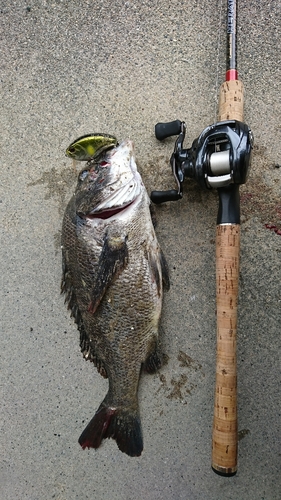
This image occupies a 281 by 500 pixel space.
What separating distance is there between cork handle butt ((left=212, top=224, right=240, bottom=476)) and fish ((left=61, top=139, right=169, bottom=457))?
35 centimetres

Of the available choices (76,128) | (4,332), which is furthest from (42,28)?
(4,332)

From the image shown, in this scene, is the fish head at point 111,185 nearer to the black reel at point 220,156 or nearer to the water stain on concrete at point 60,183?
the black reel at point 220,156

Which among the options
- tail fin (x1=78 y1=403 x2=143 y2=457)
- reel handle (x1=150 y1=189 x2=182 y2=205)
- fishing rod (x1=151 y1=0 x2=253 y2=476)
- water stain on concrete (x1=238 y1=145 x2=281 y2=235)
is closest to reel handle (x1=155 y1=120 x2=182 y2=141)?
fishing rod (x1=151 y1=0 x2=253 y2=476)

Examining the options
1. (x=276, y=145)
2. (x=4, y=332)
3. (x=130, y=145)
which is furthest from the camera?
(x=4, y=332)

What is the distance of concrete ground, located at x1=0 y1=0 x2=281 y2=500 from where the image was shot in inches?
84.0

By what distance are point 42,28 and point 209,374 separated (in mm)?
2189

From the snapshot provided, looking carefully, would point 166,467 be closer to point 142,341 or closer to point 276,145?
point 142,341

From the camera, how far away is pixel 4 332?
236 centimetres

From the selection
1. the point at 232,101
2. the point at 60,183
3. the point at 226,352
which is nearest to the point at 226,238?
the point at 226,352

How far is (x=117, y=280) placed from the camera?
2.02 meters

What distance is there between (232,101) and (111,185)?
2.38ft

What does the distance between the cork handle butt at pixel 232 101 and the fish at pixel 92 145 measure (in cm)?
56

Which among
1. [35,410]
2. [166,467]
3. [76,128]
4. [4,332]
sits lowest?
[166,467]

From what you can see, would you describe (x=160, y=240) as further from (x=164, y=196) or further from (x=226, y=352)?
(x=226, y=352)
